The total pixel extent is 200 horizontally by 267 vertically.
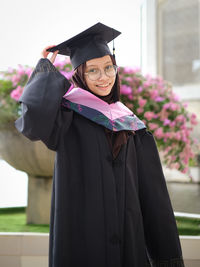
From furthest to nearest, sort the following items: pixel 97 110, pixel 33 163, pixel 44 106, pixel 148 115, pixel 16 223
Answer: pixel 16 223 → pixel 148 115 → pixel 33 163 → pixel 97 110 → pixel 44 106

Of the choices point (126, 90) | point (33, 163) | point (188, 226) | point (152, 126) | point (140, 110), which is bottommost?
point (188, 226)

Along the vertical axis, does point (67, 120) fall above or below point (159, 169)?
above

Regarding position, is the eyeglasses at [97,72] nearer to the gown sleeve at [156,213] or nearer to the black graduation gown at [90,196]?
the black graduation gown at [90,196]

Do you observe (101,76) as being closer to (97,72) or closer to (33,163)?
(97,72)

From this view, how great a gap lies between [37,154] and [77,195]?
80cm

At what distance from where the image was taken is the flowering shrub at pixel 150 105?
203 cm

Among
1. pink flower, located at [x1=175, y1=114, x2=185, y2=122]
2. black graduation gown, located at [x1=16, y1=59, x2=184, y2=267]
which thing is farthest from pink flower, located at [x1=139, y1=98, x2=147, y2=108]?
black graduation gown, located at [x1=16, y1=59, x2=184, y2=267]

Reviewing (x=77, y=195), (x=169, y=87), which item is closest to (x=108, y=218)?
(x=77, y=195)

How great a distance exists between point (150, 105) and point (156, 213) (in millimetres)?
1062

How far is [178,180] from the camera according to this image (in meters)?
4.57

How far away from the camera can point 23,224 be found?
220cm

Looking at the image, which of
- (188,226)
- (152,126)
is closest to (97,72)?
(152,126)

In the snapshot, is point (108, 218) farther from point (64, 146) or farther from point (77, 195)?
point (64, 146)

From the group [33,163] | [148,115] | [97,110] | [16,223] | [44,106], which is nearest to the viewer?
[44,106]
